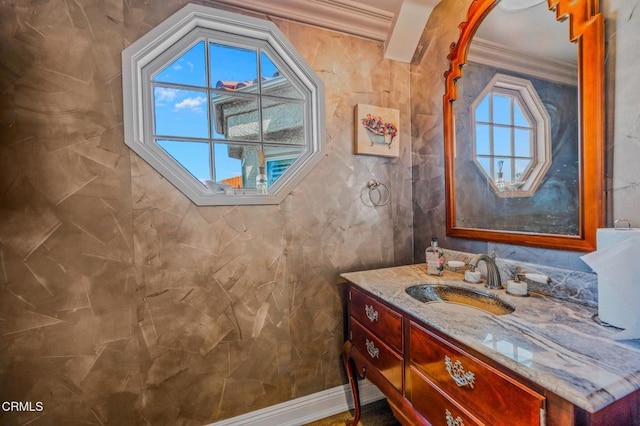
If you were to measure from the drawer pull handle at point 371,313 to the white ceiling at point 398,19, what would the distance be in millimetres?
1368

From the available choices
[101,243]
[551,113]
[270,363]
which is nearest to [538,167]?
[551,113]

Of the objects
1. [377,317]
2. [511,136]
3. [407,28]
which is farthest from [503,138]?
[377,317]

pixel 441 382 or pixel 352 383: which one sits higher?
pixel 441 382

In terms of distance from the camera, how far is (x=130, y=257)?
1411 millimetres

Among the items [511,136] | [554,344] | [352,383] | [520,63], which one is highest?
[520,63]

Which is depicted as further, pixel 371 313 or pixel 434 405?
pixel 371 313

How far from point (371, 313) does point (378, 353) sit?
7.2 inches

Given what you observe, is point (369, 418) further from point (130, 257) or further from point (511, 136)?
point (511, 136)

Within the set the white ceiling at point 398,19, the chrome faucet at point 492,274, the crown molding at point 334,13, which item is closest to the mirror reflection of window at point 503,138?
the white ceiling at point 398,19

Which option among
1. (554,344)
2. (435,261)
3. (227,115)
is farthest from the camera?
(227,115)

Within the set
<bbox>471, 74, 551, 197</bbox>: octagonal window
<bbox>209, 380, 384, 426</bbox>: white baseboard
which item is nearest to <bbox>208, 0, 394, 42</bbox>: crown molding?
<bbox>471, 74, 551, 197</bbox>: octagonal window

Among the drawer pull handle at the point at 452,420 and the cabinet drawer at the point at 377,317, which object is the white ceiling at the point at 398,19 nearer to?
the cabinet drawer at the point at 377,317

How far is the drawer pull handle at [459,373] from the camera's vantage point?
860mm

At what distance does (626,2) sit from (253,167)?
5.66 feet
